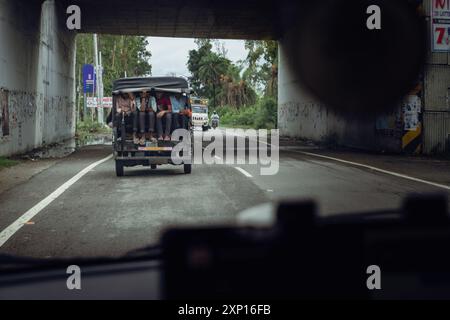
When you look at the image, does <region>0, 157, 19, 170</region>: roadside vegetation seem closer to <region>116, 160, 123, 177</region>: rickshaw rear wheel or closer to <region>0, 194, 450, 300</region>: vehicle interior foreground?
<region>116, 160, 123, 177</region>: rickshaw rear wheel

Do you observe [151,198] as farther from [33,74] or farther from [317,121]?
[317,121]

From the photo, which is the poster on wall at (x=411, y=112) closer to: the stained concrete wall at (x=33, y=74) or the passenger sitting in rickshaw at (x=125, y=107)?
the passenger sitting in rickshaw at (x=125, y=107)

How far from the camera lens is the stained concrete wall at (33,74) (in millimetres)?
20172

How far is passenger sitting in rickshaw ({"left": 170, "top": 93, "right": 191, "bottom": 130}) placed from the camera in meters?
15.4

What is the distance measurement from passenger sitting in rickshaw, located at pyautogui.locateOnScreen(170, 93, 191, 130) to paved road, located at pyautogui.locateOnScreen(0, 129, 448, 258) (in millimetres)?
1221

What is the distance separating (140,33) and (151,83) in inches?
941

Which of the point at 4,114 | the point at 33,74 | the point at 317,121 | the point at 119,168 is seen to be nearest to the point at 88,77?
the point at 317,121

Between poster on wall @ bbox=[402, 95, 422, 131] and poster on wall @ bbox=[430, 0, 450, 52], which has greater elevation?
poster on wall @ bbox=[430, 0, 450, 52]

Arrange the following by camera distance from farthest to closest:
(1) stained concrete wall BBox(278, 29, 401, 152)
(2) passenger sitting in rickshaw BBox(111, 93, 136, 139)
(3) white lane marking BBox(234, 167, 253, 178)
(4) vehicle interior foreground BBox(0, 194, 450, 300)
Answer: (1) stained concrete wall BBox(278, 29, 401, 152) < (2) passenger sitting in rickshaw BBox(111, 93, 136, 139) < (3) white lane marking BBox(234, 167, 253, 178) < (4) vehicle interior foreground BBox(0, 194, 450, 300)

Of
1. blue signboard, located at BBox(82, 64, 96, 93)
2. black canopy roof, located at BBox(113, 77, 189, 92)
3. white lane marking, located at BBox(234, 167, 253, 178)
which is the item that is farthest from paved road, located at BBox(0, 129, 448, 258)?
blue signboard, located at BBox(82, 64, 96, 93)

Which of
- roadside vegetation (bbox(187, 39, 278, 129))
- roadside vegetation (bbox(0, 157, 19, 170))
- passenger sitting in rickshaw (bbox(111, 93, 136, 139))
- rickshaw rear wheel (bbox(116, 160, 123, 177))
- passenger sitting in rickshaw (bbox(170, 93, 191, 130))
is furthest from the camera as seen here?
roadside vegetation (bbox(187, 39, 278, 129))
